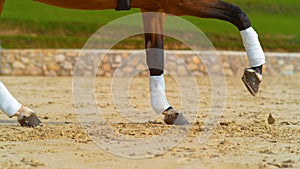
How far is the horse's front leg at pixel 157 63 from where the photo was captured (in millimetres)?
6035

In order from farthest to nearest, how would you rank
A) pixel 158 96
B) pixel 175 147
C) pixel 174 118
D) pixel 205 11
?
pixel 158 96, pixel 174 118, pixel 205 11, pixel 175 147

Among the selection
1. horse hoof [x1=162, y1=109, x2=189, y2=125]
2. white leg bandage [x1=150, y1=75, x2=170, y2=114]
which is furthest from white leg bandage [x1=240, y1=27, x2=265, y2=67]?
white leg bandage [x1=150, y1=75, x2=170, y2=114]

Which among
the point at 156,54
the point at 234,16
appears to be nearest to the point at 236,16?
the point at 234,16

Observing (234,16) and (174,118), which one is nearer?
(234,16)

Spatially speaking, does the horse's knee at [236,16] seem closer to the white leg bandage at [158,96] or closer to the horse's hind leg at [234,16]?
the horse's hind leg at [234,16]

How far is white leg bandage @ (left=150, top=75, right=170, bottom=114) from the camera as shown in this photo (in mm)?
6141

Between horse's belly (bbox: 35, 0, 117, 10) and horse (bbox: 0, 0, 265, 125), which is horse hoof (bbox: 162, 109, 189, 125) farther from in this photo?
horse's belly (bbox: 35, 0, 117, 10)

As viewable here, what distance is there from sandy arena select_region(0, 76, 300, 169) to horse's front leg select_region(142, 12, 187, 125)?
5.4 inches

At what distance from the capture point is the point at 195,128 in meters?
5.71

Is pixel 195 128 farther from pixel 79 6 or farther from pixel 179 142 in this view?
pixel 79 6

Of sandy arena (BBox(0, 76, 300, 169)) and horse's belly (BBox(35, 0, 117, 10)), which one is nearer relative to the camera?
sandy arena (BBox(0, 76, 300, 169))

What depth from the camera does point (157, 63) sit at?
6.21m

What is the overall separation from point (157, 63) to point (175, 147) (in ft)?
5.33

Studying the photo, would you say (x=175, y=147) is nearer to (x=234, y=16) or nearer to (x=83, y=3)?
(x=234, y=16)
